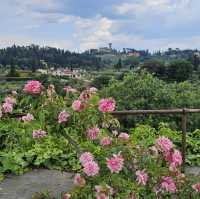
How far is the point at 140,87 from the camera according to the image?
9.98m

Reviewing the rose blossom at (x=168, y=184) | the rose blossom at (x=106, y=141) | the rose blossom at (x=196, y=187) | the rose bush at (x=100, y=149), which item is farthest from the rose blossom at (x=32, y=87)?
the rose blossom at (x=196, y=187)

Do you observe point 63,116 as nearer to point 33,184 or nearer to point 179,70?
point 33,184

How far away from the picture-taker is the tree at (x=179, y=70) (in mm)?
19034

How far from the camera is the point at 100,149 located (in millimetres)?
3682

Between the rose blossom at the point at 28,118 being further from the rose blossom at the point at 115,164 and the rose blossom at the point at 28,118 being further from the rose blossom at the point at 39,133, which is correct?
the rose blossom at the point at 115,164

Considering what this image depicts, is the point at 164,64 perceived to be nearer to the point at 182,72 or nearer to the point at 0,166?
the point at 182,72

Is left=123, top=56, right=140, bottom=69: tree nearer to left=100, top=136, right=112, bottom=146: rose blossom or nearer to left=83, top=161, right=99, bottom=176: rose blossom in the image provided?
left=100, top=136, right=112, bottom=146: rose blossom

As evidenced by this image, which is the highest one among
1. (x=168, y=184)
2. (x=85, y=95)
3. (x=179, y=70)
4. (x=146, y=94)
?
(x=85, y=95)

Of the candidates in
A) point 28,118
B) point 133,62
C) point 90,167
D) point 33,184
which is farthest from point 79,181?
point 133,62

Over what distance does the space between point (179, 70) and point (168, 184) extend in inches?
669

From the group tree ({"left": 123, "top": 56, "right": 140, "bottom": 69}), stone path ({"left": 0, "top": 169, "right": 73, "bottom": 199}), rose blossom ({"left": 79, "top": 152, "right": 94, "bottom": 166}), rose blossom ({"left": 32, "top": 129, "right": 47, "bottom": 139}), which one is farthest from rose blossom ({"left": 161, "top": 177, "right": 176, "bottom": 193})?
tree ({"left": 123, "top": 56, "right": 140, "bottom": 69})

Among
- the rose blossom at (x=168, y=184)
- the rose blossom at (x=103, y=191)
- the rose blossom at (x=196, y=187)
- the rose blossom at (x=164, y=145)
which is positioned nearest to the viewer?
the rose blossom at (x=103, y=191)

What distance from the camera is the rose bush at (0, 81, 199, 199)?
3.49 metres

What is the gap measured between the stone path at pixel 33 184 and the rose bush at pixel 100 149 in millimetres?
602
